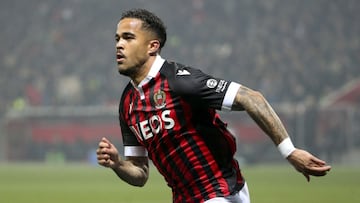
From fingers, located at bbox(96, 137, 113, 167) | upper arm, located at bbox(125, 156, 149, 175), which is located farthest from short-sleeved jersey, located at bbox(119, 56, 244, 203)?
upper arm, located at bbox(125, 156, 149, 175)

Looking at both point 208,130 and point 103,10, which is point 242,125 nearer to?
point 103,10

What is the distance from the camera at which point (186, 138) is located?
16.5ft

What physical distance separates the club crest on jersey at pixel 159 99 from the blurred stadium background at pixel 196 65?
80.3 feet

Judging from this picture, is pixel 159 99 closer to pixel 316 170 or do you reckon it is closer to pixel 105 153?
pixel 105 153

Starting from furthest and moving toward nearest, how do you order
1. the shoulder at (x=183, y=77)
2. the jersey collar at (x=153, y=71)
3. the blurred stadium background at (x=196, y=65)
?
the blurred stadium background at (x=196, y=65), the jersey collar at (x=153, y=71), the shoulder at (x=183, y=77)

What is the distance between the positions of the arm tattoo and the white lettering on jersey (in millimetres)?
483

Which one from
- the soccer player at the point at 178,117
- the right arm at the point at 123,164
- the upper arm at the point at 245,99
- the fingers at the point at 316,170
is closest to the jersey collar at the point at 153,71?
the soccer player at the point at 178,117

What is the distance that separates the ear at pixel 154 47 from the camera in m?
5.15

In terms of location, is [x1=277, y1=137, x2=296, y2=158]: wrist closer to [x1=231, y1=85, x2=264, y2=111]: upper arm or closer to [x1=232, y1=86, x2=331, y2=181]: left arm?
[x1=232, y1=86, x2=331, y2=181]: left arm

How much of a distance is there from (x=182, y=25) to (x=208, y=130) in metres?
34.4

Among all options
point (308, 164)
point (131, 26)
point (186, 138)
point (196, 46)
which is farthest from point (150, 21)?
point (196, 46)

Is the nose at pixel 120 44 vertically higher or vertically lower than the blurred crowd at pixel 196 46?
lower

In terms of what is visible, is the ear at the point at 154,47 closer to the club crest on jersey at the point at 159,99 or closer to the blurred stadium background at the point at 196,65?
the club crest on jersey at the point at 159,99

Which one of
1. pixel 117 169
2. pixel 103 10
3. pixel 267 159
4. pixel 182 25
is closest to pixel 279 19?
pixel 182 25
